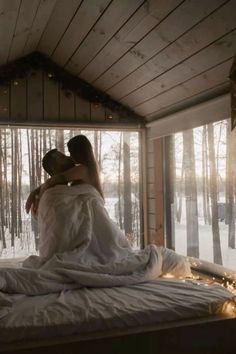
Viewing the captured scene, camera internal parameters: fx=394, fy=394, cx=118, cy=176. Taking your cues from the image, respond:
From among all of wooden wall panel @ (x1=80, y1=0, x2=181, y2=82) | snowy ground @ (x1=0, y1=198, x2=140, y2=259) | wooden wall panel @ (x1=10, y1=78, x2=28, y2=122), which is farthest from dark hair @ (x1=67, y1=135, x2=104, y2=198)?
snowy ground @ (x1=0, y1=198, x2=140, y2=259)

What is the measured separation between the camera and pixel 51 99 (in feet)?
11.1

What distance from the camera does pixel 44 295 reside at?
5.82ft

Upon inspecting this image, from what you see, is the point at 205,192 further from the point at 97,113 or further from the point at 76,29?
the point at 76,29

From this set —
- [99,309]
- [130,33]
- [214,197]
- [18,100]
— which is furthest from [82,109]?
[99,309]

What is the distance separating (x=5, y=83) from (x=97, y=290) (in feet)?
6.83

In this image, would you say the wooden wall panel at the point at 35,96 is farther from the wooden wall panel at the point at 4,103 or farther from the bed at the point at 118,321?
the bed at the point at 118,321

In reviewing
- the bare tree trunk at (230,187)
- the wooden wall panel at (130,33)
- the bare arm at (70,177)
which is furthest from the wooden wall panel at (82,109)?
the bare tree trunk at (230,187)

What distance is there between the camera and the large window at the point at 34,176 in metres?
3.30

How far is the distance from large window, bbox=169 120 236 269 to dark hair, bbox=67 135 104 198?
2.52 ft

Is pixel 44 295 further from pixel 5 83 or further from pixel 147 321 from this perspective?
pixel 5 83

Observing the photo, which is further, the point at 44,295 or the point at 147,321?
the point at 44,295

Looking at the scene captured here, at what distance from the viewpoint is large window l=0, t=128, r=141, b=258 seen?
3301 millimetres

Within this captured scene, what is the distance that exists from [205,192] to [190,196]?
0.82 feet

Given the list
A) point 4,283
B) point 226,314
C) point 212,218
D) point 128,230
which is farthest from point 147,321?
point 128,230
